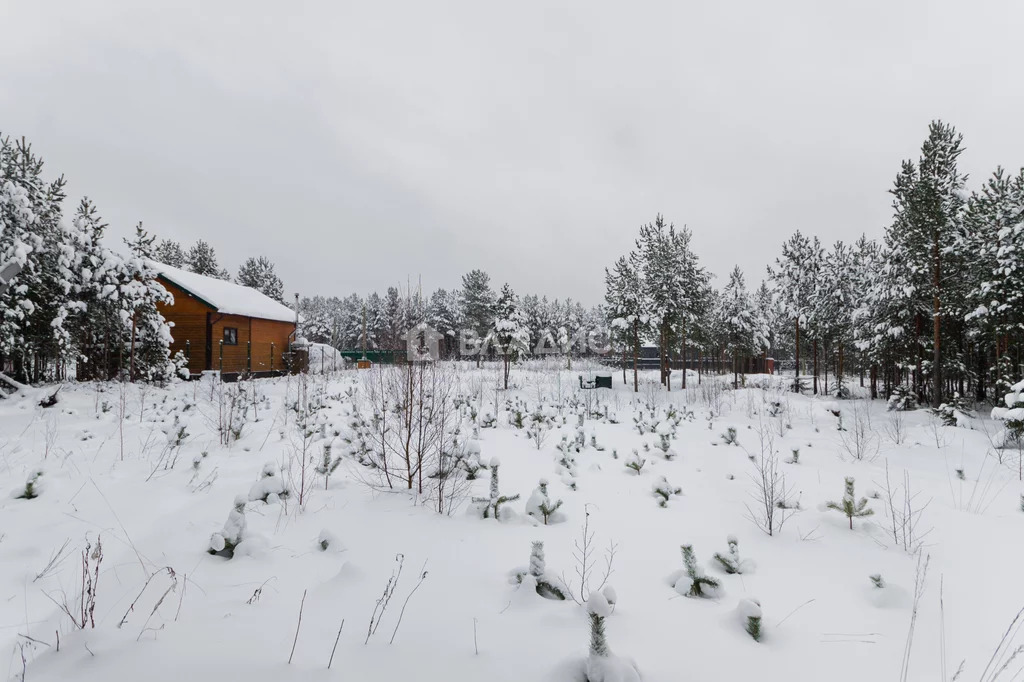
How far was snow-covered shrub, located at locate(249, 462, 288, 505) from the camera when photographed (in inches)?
150

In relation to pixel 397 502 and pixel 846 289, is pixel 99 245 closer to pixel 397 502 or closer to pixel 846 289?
pixel 397 502

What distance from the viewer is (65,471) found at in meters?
4.82

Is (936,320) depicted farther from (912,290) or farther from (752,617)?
(752,617)

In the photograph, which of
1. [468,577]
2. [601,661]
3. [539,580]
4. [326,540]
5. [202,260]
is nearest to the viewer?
[601,661]

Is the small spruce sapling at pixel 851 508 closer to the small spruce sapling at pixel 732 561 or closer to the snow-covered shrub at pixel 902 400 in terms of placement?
the small spruce sapling at pixel 732 561

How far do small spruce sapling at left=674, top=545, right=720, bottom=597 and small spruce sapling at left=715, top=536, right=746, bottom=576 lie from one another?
38 cm

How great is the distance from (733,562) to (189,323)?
79.4 ft

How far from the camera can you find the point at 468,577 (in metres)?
2.77

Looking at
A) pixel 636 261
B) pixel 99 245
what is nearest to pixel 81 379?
pixel 99 245

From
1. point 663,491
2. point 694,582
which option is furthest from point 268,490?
point 663,491

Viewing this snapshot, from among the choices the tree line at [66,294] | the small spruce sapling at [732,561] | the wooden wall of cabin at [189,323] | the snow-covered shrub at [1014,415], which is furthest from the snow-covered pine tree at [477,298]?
the small spruce sapling at [732,561]

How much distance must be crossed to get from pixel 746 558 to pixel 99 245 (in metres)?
18.2

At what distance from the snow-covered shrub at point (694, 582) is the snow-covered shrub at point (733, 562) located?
1.24ft

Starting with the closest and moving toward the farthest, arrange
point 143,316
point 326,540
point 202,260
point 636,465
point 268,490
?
point 326,540 → point 268,490 → point 636,465 → point 143,316 → point 202,260
